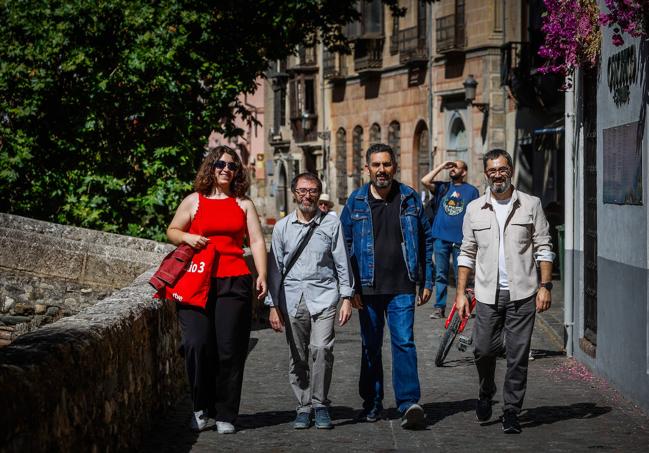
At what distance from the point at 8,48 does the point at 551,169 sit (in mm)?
13580

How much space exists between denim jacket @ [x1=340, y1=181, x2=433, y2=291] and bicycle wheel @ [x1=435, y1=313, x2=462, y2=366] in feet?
9.22

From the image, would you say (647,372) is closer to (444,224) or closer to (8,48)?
(444,224)

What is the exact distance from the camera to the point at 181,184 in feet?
60.7

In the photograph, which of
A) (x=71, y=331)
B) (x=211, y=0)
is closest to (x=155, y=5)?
(x=211, y=0)

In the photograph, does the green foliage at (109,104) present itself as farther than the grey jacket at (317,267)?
Yes

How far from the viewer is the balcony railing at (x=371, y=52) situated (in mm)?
41875

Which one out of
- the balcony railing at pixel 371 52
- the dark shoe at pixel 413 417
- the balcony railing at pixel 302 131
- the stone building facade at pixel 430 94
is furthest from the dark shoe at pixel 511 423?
the balcony railing at pixel 302 131

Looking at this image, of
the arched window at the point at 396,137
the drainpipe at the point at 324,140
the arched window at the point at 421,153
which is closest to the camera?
the arched window at the point at 421,153

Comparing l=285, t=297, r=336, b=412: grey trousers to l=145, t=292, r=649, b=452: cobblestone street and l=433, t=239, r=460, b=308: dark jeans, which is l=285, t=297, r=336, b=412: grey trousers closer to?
l=145, t=292, r=649, b=452: cobblestone street

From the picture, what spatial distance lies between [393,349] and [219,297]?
1229mm

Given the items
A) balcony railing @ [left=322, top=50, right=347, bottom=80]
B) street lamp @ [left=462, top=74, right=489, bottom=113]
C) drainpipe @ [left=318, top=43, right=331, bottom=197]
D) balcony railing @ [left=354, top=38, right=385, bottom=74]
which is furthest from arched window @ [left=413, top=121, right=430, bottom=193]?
drainpipe @ [left=318, top=43, right=331, bottom=197]

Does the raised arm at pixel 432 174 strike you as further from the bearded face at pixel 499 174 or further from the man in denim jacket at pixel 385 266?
Answer: the bearded face at pixel 499 174

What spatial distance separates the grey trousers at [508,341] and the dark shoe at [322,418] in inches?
39.6

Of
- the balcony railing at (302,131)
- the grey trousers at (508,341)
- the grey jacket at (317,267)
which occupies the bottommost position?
the grey trousers at (508,341)
